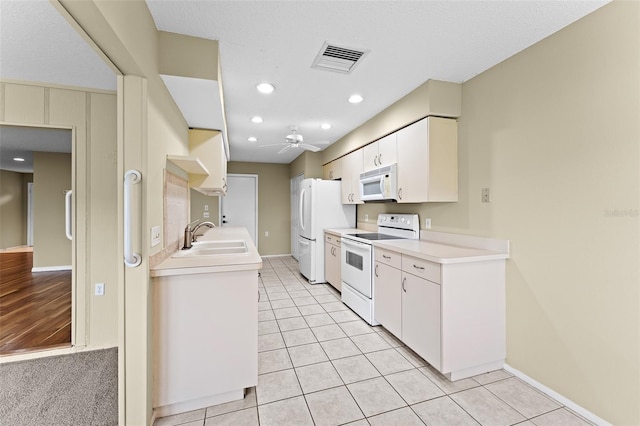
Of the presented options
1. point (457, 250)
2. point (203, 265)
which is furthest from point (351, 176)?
point (203, 265)

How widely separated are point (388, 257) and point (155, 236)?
1926mm

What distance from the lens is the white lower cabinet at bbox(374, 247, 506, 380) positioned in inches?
75.8

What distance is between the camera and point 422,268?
2.11 metres

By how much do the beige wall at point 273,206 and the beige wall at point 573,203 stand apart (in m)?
5.11

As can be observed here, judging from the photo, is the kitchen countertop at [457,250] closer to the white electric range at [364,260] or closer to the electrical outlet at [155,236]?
the white electric range at [364,260]

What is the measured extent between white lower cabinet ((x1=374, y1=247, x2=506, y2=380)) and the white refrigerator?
2229mm

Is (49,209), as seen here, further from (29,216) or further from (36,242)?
(29,216)

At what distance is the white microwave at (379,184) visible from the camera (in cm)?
294

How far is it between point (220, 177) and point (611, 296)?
3379 millimetres

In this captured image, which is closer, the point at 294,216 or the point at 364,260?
the point at 364,260

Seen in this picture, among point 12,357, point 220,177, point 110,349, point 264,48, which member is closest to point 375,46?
point 264,48

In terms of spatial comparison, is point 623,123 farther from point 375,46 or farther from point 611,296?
point 375,46

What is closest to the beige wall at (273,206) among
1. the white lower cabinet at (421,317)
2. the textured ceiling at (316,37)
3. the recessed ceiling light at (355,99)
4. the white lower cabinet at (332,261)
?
the white lower cabinet at (332,261)

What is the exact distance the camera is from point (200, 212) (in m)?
5.98
